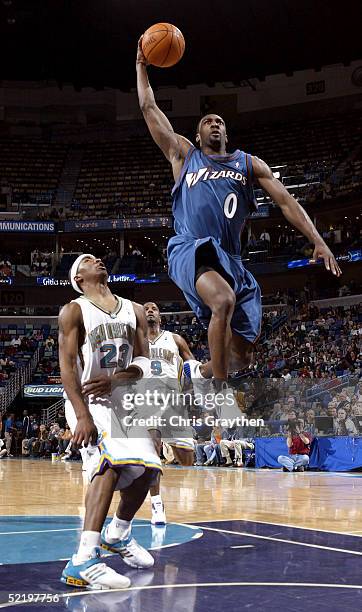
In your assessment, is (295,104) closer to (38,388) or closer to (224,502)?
(38,388)

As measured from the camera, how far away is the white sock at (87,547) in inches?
189

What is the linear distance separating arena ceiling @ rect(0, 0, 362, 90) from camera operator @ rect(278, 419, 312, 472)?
69.3ft

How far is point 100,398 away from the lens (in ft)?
16.3

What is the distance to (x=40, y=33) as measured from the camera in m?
34.1

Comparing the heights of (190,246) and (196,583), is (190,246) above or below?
above

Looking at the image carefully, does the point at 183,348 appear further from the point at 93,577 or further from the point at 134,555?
the point at 93,577

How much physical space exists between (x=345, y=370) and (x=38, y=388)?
40.9ft

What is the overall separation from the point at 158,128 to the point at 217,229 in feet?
2.65

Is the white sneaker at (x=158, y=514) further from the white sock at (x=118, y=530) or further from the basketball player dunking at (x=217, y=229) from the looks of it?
the basketball player dunking at (x=217, y=229)

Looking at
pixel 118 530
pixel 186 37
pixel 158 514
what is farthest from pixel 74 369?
pixel 186 37

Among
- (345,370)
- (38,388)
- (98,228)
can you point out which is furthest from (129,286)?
(345,370)

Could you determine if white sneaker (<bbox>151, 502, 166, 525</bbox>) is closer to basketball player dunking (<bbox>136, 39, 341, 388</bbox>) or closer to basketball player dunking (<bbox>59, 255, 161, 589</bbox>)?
basketball player dunking (<bbox>59, 255, 161, 589</bbox>)

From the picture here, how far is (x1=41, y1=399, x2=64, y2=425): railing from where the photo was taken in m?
28.5

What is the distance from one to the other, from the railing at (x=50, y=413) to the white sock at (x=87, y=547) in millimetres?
23917
